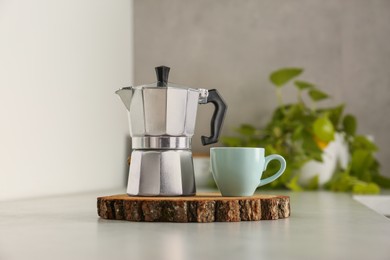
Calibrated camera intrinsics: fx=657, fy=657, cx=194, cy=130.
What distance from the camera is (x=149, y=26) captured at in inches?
95.7

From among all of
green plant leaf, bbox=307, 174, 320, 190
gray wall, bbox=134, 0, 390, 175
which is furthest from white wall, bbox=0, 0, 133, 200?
green plant leaf, bbox=307, 174, 320, 190

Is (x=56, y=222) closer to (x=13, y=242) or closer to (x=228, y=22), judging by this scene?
(x=13, y=242)

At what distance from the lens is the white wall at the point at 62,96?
4.82ft

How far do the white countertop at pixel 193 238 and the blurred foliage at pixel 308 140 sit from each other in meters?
0.86

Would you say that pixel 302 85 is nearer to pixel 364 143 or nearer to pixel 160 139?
pixel 364 143

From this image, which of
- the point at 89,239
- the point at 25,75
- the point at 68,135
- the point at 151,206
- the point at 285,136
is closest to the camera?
the point at 89,239

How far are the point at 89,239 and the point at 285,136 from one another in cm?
139

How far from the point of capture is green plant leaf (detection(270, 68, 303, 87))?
85.7 inches

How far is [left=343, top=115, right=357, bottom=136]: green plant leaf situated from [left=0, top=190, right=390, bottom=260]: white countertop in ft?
3.39

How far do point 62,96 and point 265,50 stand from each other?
2.90ft

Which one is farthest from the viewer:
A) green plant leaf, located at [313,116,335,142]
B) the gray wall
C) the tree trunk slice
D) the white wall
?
the gray wall

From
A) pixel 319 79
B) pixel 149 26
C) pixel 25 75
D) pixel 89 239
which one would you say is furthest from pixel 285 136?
pixel 89 239

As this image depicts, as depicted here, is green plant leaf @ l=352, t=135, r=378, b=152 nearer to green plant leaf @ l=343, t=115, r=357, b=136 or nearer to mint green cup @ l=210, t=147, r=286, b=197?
green plant leaf @ l=343, t=115, r=357, b=136

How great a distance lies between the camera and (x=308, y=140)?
203 cm
